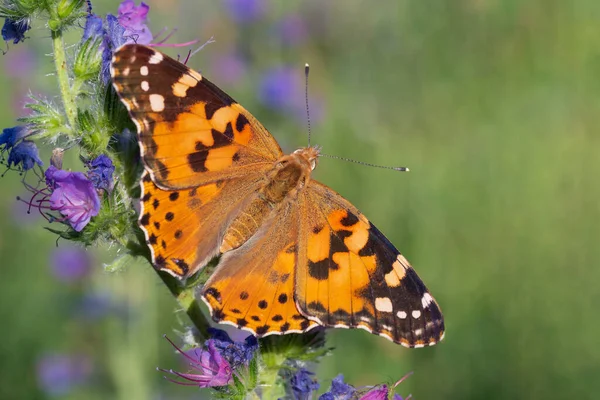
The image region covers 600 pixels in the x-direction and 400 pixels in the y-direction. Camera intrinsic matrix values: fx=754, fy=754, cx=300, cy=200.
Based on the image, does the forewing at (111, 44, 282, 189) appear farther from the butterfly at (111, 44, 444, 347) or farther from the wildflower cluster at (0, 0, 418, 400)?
the wildflower cluster at (0, 0, 418, 400)

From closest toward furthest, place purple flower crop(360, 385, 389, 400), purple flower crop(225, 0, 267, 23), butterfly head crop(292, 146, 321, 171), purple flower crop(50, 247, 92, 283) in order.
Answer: purple flower crop(360, 385, 389, 400), butterfly head crop(292, 146, 321, 171), purple flower crop(50, 247, 92, 283), purple flower crop(225, 0, 267, 23)

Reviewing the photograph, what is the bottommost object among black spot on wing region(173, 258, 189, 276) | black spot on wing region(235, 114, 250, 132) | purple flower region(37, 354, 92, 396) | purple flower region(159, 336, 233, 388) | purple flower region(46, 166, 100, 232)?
purple flower region(37, 354, 92, 396)

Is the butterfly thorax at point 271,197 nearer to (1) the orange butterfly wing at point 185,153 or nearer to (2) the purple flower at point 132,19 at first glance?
(1) the orange butterfly wing at point 185,153

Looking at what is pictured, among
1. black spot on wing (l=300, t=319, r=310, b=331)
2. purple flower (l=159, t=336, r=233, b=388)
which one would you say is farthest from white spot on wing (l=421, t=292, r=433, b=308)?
purple flower (l=159, t=336, r=233, b=388)

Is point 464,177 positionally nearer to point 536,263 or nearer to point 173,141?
point 536,263

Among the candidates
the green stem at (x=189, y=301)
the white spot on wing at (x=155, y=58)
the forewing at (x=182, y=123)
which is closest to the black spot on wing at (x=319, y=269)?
the green stem at (x=189, y=301)

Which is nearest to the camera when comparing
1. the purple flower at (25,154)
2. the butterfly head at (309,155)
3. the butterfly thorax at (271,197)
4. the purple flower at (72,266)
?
the purple flower at (25,154)
